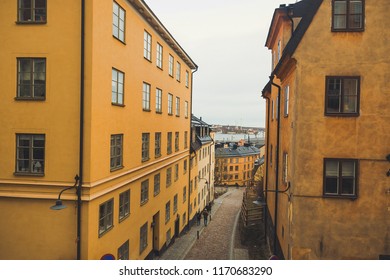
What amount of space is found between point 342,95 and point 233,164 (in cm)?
8152

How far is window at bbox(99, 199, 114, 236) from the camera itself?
41.8 feet

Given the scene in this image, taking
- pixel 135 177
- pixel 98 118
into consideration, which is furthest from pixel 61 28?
pixel 135 177

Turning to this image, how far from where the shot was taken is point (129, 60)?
15258mm

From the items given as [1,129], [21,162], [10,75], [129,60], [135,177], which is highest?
[129,60]

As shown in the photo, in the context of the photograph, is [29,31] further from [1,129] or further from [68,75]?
[1,129]

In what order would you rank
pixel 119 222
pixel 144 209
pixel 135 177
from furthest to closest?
pixel 144 209 → pixel 135 177 → pixel 119 222

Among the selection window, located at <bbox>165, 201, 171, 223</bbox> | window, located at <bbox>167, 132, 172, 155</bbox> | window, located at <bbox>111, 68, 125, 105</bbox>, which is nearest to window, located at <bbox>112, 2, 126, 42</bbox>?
window, located at <bbox>111, 68, 125, 105</bbox>

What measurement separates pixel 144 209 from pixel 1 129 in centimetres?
902

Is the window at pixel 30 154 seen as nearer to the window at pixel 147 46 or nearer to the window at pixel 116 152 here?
the window at pixel 116 152

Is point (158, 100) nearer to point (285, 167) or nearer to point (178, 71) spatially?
point (178, 71)

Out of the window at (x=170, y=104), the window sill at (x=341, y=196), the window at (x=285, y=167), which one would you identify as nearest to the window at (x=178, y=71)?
the window at (x=170, y=104)

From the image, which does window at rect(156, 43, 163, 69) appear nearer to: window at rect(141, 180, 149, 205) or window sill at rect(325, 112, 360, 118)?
window at rect(141, 180, 149, 205)

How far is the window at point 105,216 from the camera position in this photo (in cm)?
1274

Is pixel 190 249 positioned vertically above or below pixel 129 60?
below
